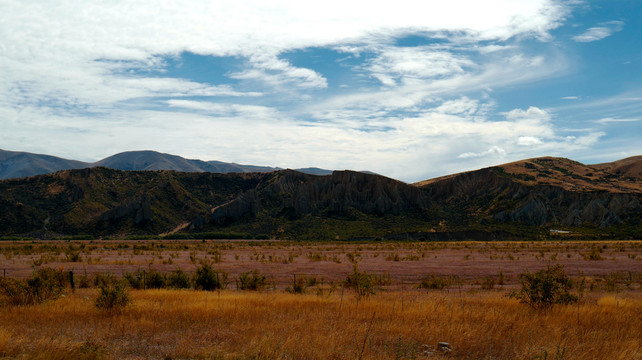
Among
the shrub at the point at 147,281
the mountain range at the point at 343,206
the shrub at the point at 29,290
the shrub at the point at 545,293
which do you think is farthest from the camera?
the mountain range at the point at 343,206

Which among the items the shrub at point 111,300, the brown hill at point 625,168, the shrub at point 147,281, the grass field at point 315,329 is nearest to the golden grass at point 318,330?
the grass field at point 315,329

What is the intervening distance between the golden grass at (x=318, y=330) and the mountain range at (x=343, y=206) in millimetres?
74241

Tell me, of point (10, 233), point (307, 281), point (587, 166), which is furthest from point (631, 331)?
point (587, 166)

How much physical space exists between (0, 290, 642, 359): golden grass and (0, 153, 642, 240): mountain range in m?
74.2

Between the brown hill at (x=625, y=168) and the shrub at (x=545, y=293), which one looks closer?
the shrub at (x=545, y=293)

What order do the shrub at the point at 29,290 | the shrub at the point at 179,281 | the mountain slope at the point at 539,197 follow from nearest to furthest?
the shrub at the point at 29,290 < the shrub at the point at 179,281 < the mountain slope at the point at 539,197

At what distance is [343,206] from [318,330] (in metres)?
97.5

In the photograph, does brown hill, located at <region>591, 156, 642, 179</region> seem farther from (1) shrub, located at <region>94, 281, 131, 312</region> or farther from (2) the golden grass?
(1) shrub, located at <region>94, 281, 131, 312</region>

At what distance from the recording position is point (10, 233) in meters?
94.6

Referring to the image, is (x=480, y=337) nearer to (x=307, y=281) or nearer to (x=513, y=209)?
(x=307, y=281)

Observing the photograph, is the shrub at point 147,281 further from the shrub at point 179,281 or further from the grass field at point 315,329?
the grass field at point 315,329

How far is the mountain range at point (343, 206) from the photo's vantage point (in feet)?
297

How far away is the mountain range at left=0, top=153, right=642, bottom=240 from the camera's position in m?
90.5

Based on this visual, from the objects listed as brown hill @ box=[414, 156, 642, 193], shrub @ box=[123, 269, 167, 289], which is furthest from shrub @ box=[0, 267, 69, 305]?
brown hill @ box=[414, 156, 642, 193]
